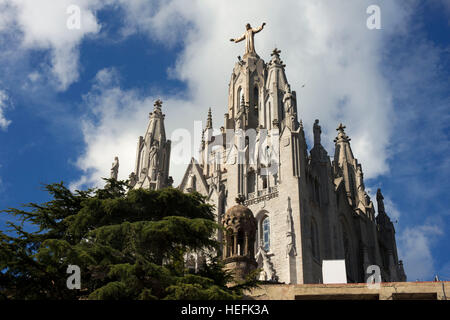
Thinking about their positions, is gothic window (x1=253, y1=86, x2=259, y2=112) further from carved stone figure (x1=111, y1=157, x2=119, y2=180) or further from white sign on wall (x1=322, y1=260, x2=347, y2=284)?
white sign on wall (x1=322, y1=260, x2=347, y2=284)

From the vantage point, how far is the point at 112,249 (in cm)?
1855

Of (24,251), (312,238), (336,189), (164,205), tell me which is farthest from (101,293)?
(336,189)

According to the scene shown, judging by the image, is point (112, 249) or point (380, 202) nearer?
point (112, 249)

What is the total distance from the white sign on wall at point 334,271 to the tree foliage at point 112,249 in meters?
16.2

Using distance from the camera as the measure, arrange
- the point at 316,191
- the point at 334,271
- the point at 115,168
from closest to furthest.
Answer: the point at 334,271 < the point at 316,191 < the point at 115,168

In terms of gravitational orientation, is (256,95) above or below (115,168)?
above

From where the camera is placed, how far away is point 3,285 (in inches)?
675

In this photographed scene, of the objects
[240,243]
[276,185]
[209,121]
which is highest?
[209,121]

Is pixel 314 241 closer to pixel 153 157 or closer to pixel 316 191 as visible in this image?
pixel 316 191

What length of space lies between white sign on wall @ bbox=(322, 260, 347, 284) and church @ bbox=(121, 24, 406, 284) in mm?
594

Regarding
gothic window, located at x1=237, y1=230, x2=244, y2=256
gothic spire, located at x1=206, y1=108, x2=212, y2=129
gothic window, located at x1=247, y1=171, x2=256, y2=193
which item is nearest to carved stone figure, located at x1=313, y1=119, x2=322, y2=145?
gothic window, located at x1=247, y1=171, x2=256, y2=193

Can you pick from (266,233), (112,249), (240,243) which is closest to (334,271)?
(266,233)

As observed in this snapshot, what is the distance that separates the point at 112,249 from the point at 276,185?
23.1m

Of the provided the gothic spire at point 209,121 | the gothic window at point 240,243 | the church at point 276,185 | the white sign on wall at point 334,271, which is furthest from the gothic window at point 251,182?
the gothic window at point 240,243
